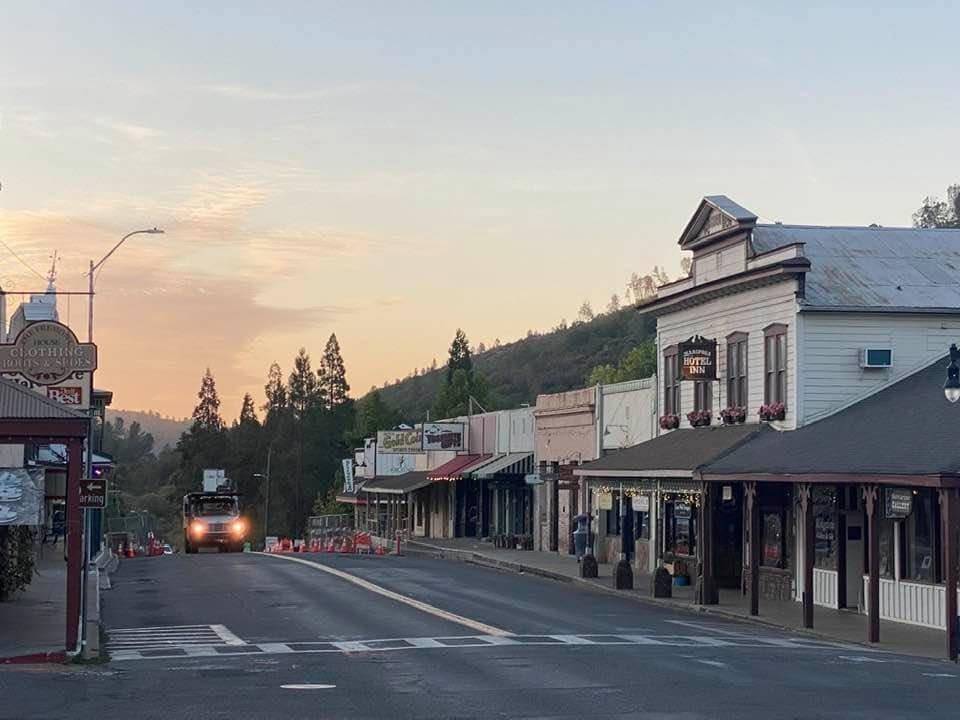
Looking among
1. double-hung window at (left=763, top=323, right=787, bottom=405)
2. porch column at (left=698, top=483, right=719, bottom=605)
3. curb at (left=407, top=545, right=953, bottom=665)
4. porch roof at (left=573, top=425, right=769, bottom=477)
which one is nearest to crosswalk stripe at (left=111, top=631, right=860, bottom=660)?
curb at (left=407, top=545, right=953, bottom=665)

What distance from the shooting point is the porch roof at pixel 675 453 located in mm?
34938

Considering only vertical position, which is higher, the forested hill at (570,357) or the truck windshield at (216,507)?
the forested hill at (570,357)

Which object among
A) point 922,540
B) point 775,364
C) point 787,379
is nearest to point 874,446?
point 922,540

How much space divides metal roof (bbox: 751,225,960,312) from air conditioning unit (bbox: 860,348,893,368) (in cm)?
99

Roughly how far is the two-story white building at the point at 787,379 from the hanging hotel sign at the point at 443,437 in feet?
88.8

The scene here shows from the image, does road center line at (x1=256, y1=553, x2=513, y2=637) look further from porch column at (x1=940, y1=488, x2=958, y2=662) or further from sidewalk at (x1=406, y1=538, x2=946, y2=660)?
porch column at (x1=940, y1=488, x2=958, y2=662)

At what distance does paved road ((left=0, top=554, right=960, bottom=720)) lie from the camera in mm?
16094

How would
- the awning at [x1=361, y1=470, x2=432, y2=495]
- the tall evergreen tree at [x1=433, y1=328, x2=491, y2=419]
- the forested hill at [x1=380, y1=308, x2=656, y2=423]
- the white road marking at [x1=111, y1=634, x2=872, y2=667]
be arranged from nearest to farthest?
the white road marking at [x1=111, y1=634, x2=872, y2=667] < the awning at [x1=361, y1=470, x2=432, y2=495] < the tall evergreen tree at [x1=433, y1=328, x2=491, y2=419] < the forested hill at [x1=380, y1=308, x2=656, y2=423]

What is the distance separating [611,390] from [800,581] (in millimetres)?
16297

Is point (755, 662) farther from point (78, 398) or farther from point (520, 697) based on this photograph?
point (78, 398)

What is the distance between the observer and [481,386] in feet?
380

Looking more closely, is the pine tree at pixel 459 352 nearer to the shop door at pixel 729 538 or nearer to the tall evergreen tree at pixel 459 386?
the tall evergreen tree at pixel 459 386

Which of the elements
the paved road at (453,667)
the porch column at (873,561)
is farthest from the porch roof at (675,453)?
the porch column at (873,561)

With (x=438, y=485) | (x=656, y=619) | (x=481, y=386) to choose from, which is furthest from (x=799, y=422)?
(x=481, y=386)
